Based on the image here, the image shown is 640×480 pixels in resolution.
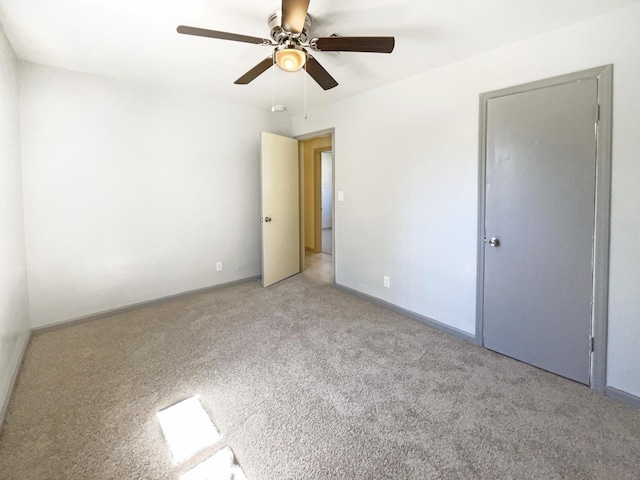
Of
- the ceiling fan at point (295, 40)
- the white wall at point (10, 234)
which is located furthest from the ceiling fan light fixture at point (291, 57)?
the white wall at point (10, 234)

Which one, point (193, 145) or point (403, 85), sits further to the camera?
point (193, 145)

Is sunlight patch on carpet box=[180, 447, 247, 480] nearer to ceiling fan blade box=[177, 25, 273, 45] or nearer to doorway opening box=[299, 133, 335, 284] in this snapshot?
ceiling fan blade box=[177, 25, 273, 45]

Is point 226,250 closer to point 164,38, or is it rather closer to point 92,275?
point 92,275

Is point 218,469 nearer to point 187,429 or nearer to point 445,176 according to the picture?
point 187,429

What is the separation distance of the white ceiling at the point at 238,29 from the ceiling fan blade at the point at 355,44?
0.76 feet

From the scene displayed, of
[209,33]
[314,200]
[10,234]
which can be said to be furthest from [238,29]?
[314,200]

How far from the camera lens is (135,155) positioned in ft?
10.2

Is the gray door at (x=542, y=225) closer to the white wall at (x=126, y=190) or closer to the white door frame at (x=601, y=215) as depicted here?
the white door frame at (x=601, y=215)

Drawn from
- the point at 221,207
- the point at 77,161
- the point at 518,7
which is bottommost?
the point at 221,207

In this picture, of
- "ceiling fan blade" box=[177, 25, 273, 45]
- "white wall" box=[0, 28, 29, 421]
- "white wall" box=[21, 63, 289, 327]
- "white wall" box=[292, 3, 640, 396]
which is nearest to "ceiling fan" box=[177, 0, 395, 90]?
"ceiling fan blade" box=[177, 25, 273, 45]

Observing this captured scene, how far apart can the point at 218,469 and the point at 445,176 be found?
263cm

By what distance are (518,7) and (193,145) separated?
322 cm

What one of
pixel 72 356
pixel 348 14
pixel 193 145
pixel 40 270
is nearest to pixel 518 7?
pixel 348 14

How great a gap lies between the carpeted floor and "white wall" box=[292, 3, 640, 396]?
0.54 meters
